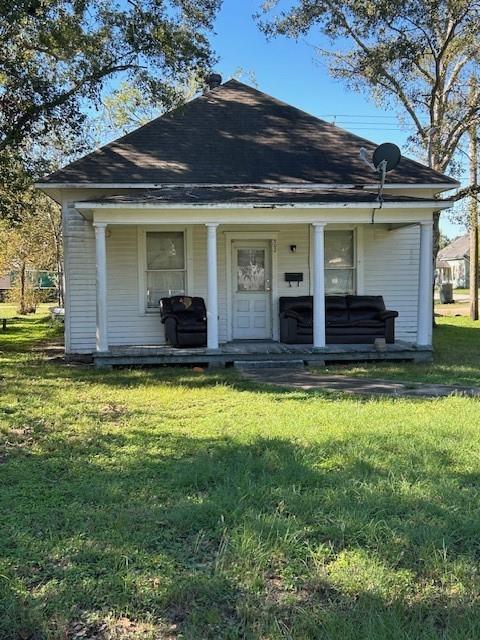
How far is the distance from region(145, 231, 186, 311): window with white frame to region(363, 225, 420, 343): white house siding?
155 inches

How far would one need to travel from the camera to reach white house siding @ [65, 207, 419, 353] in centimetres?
1188

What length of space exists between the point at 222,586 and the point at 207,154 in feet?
35.1

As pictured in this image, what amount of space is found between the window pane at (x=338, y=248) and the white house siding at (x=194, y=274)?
0.92 ft

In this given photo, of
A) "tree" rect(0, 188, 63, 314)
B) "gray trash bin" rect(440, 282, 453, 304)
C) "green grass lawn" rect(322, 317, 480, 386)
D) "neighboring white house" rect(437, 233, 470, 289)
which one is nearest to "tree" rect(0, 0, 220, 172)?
"green grass lawn" rect(322, 317, 480, 386)

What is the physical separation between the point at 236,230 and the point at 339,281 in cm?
249

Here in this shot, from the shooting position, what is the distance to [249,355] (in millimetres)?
10359

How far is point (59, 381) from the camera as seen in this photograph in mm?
8984

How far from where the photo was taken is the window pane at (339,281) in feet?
41.9

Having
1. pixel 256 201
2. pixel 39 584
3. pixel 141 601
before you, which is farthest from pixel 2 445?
pixel 256 201

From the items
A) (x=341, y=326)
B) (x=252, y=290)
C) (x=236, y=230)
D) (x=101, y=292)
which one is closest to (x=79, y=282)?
(x=101, y=292)

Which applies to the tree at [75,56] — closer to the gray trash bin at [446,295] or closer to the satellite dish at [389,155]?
the satellite dish at [389,155]

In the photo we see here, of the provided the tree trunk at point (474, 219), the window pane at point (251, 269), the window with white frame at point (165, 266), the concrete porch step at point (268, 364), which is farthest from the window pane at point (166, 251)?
the tree trunk at point (474, 219)

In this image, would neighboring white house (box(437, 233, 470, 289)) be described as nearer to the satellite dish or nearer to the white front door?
the white front door

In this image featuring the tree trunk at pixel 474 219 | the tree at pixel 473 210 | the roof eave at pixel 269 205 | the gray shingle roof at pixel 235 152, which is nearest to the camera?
the roof eave at pixel 269 205
